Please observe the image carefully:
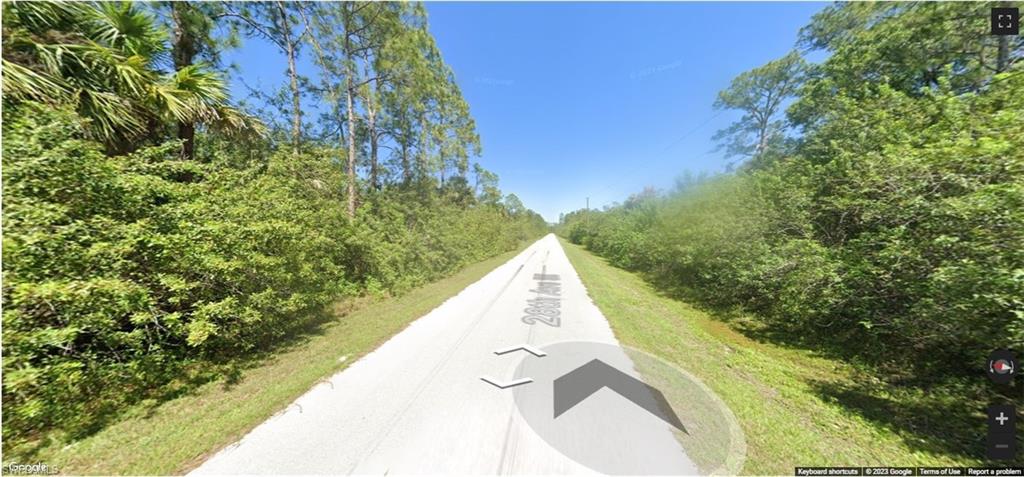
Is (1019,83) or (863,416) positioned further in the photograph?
(1019,83)

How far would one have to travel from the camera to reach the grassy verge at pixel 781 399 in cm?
288

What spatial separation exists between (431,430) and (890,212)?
23.6 ft

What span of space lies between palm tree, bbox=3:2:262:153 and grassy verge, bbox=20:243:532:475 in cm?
350

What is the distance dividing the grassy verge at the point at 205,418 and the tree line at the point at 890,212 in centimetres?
748

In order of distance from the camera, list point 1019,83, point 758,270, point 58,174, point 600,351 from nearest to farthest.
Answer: point 58,174 → point 1019,83 → point 600,351 → point 758,270

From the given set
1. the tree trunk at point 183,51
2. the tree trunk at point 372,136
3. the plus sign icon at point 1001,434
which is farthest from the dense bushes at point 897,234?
the tree trunk at point 372,136

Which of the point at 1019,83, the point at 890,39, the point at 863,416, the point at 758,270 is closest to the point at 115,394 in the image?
the point at 863,416

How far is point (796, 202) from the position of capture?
22.5 ft

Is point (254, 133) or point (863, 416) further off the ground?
point (254, 133)

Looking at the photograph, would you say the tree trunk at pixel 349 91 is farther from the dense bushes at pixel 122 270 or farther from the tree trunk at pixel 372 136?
the dense bushes at pixel 122 270

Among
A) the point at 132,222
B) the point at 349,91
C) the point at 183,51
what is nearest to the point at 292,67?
the point at 349,91

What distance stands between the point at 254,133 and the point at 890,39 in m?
16.6

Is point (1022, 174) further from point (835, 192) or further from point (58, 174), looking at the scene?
point (58, 174)

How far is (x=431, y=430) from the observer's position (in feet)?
9.71
